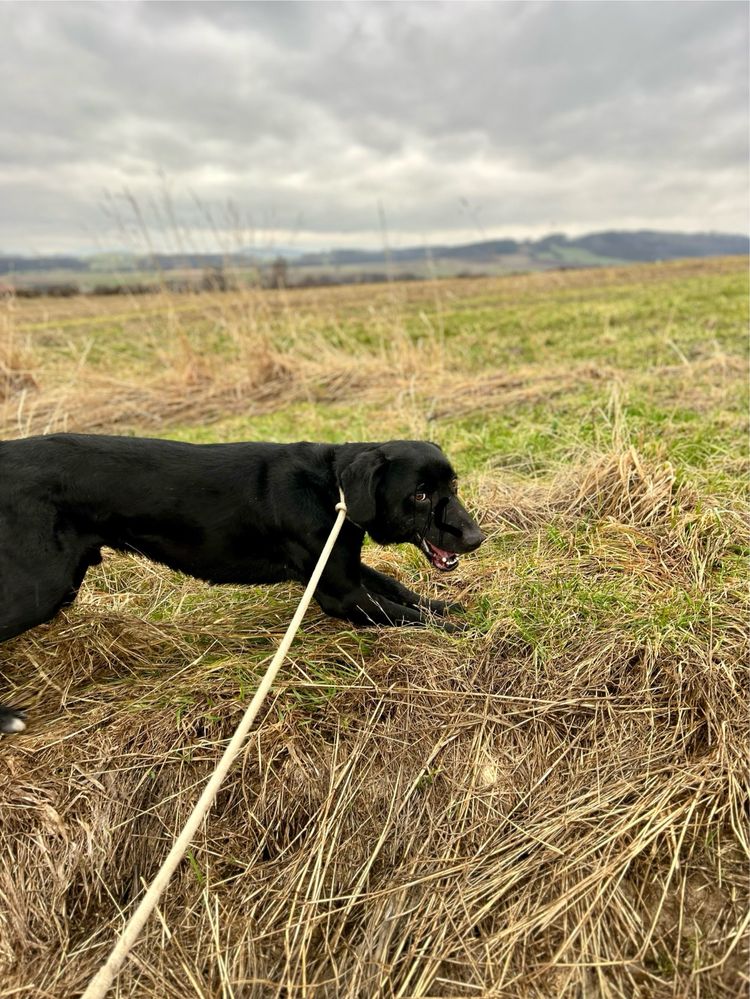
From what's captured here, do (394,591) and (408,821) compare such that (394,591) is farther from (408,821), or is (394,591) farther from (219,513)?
(408,821)

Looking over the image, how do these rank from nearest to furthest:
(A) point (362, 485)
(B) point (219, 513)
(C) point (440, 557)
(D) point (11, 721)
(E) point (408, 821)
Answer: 1. (E) point (408, 821)
2. (D) point (11, 721)
3. (A) point (362, 485)
4. (B) point (219, 513)
5. (C) point (440, 557)

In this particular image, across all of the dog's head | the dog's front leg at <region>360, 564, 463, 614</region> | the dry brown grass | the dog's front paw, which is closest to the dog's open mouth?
the dog's head

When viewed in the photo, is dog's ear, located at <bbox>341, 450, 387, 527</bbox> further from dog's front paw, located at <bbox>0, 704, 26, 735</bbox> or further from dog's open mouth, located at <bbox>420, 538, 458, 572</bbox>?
dog's front paw, located at <bbox>0, 704, 26, 735</bbox>

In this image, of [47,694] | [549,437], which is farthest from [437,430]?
[47,694]

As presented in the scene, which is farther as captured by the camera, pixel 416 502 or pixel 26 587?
pixel 416 502

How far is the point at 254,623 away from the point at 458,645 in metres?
1.13

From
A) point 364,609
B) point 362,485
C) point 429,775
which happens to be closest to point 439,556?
point 364,609

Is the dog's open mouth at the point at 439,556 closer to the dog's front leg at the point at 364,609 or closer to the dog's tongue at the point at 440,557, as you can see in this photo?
the dog's tongue at the point at 440,557

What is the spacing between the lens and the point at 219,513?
2920 millimetres

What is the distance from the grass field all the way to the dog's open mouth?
0.98 ft

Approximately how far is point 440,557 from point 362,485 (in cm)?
60

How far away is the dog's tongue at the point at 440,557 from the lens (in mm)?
3051

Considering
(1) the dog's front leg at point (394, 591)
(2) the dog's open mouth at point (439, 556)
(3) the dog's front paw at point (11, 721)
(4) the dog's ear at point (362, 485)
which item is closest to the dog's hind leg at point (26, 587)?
(3) the dog's front paw at point (11, 721)

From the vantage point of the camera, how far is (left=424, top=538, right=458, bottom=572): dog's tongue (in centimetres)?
305
